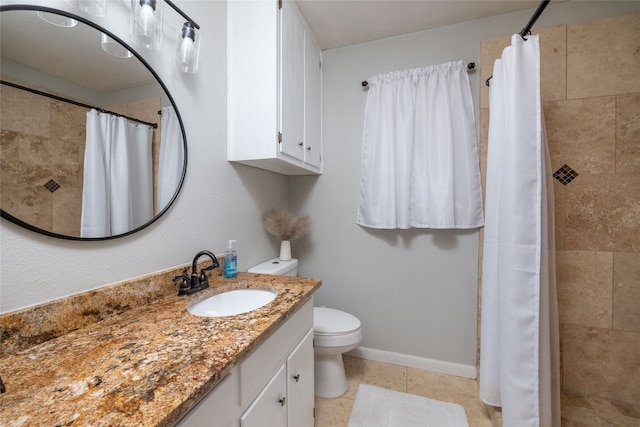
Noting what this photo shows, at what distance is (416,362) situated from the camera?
73.9 inches

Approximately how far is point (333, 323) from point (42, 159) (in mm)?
1507

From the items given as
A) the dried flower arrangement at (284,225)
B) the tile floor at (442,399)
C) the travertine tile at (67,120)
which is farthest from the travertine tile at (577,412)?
the travertine tile at (67,120)

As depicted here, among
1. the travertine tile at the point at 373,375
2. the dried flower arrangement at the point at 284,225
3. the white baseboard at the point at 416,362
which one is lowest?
the travertine tile at the point at 373,375

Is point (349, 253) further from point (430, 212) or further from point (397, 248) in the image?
point (430, 212)

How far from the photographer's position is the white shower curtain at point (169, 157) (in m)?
1.09

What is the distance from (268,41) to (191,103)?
537 mm

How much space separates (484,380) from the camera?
4.31ft

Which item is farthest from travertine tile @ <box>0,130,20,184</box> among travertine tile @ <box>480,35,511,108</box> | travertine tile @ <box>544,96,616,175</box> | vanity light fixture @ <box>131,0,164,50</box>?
travertine tile @ <box>544,96,616,175</box>

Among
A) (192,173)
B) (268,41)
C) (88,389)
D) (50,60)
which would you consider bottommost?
(88,389)

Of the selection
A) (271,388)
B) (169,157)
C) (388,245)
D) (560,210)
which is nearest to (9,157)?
(169,157)

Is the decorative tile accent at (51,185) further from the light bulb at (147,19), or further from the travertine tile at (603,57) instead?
the travertine tile at (603,57)

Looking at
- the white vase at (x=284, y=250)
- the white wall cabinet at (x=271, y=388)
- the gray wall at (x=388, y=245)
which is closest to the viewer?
the white wall cabinet at (x=271, y=388)

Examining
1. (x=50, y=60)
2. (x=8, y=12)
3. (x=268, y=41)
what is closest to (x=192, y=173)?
(x=50, y=60)

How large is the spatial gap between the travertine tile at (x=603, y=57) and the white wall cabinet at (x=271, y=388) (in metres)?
2.04
